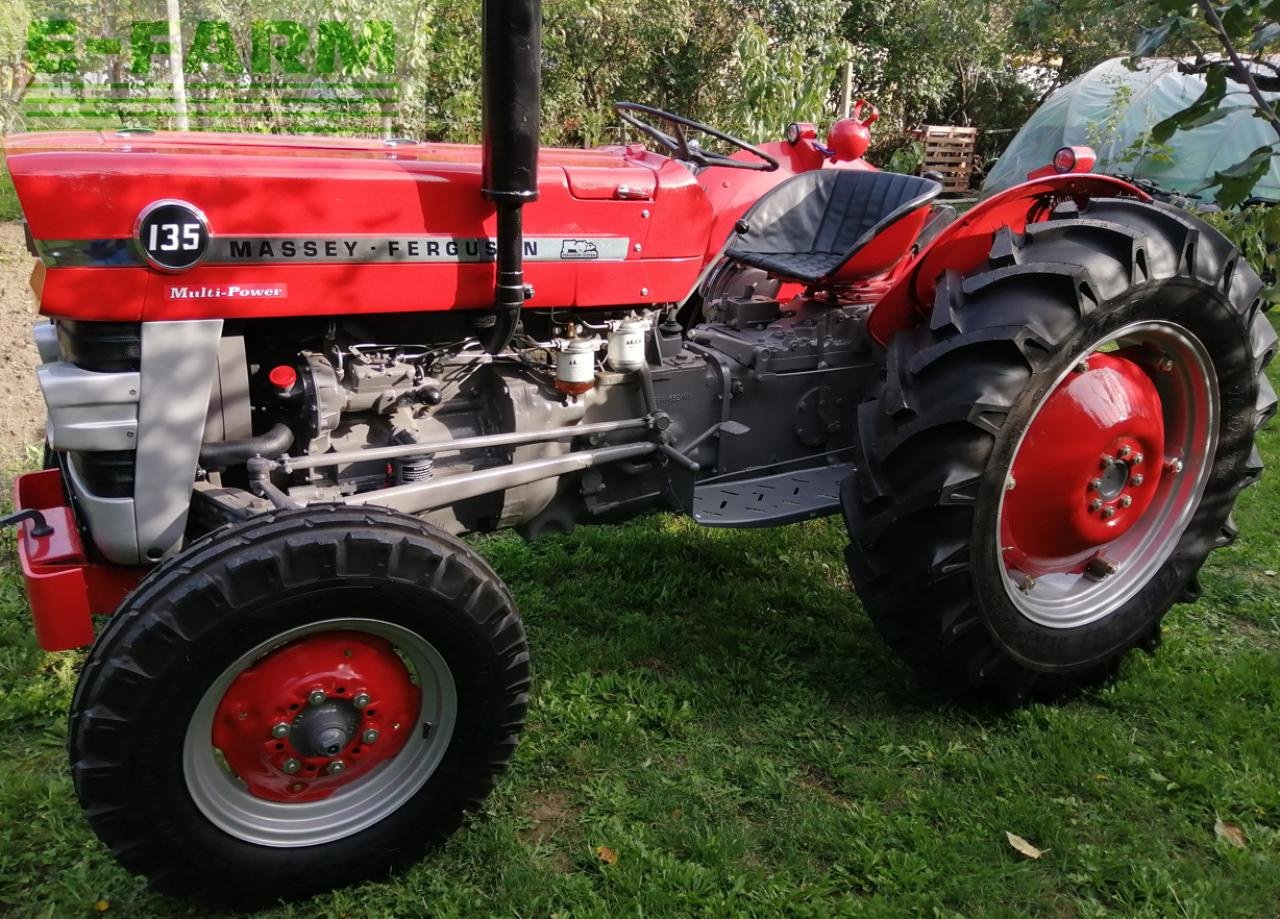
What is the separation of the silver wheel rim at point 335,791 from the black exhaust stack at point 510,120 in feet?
2.75

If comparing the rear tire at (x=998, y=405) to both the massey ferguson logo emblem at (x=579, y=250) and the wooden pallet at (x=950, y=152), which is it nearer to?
the massey ferguson logo emblem at (x=579, y=250)

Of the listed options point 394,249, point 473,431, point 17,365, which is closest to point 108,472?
point 394,249

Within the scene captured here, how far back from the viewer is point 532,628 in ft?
10.6

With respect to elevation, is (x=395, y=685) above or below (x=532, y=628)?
above

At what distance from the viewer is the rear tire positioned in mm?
2471

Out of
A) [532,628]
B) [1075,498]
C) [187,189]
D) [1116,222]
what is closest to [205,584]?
[187,189]

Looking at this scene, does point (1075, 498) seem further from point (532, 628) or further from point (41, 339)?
point (41, 339)

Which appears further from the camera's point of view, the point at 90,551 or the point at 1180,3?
the point at 90,551

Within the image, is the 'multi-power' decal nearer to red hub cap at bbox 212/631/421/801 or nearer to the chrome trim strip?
the chrome trim strip

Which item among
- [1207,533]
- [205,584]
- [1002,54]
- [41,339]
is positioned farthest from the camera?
[1002,54]

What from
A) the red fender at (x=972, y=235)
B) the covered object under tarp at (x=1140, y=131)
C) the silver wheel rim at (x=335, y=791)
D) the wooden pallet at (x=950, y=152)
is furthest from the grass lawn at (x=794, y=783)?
the wooden pallet at (x=950, y=152)

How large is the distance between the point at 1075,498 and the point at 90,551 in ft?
8.35

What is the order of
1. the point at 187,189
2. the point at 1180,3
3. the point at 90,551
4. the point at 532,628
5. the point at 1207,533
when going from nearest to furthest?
the point at 1180,3 → the point at 187,189 → the point at 90,551 → the point at 1207,533 → the point at 532,628

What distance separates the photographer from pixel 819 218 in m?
3.76
